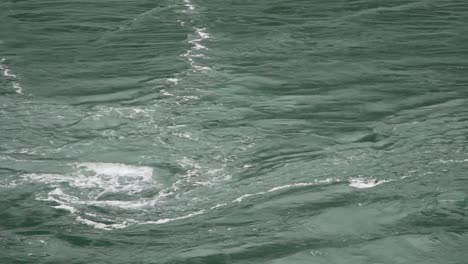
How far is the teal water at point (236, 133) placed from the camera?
17.1 meters

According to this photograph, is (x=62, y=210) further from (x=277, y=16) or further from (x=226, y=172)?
(x=277, y=16)

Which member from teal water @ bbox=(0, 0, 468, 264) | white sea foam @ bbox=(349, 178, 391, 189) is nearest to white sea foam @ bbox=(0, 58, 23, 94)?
teal water @ bbox=(0, 0, 468, 264)

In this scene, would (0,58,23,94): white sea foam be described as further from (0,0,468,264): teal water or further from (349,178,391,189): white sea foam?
(349,178,391,189): white sea foam

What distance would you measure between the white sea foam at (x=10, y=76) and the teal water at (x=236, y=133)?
0.40ft

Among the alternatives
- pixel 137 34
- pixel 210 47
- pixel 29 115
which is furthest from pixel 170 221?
pixel 137 34

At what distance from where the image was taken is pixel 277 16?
1241 inches

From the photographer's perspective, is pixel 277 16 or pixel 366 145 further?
pixel 277 16

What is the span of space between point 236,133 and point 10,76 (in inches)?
323

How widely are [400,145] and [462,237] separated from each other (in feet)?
14.6

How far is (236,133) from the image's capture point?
2200 cm

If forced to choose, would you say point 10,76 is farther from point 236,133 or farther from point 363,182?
point 363,182

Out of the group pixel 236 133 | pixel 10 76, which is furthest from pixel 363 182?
pixel 10 76

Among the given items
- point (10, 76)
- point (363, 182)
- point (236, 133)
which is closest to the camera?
point (363, 182)

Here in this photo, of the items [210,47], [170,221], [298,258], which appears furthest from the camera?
[210,47]
